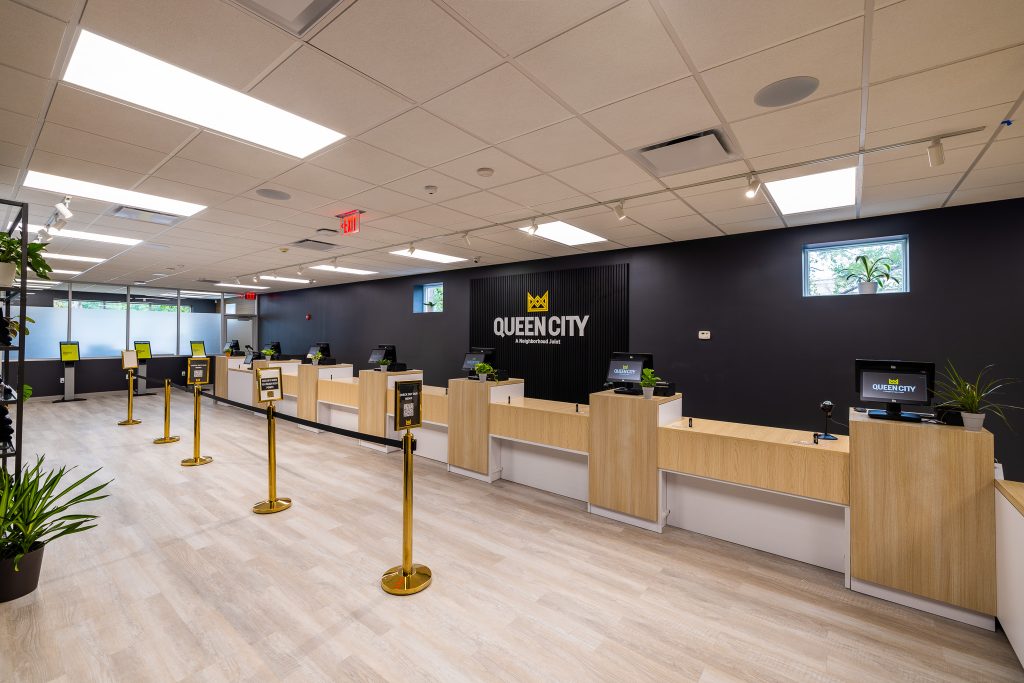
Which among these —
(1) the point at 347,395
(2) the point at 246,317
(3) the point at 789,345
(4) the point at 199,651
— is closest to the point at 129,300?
(2) the point at 246,317

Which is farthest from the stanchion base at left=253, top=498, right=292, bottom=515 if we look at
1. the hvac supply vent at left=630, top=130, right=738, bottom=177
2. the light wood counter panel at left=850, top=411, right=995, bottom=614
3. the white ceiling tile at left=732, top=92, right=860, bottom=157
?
the white ceiling tile at left=732, top=92, right=860, bottom=157

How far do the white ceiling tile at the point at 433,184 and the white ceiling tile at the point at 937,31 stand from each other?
2812 mm

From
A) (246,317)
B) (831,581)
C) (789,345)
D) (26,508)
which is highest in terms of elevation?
(246,317)

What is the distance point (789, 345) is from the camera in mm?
5320

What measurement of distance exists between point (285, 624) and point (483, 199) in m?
3.67

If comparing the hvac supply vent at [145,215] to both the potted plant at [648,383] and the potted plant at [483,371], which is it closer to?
the potted plant at [483,371]

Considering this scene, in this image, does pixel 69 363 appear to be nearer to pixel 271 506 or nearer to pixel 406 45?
pixel 271 506

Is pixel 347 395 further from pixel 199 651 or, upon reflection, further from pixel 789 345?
pixel 789 345

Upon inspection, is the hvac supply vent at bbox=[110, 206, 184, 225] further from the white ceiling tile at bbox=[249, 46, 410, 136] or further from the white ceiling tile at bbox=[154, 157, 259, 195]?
the white ceiling tile at bbox=[249, 46, 410, 136]

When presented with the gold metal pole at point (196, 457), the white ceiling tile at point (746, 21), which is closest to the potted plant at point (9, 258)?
the gold metal pole at point (196, 457)

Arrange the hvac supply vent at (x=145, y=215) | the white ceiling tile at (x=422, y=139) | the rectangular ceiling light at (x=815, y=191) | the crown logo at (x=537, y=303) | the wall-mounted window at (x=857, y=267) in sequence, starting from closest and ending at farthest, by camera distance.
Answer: the white ceiling tile at (x=422, y=139)
the rectangular ceiling light at (x=815, y=191)
the hvac supply vent at (x=145, y=215)
the wall-mounted window at (x=857, y=267)
the crown logo at (x=537, y=303)

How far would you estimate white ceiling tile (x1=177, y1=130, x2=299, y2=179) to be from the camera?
300cm

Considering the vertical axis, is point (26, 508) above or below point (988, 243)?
below

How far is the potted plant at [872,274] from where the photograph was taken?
189 inches
